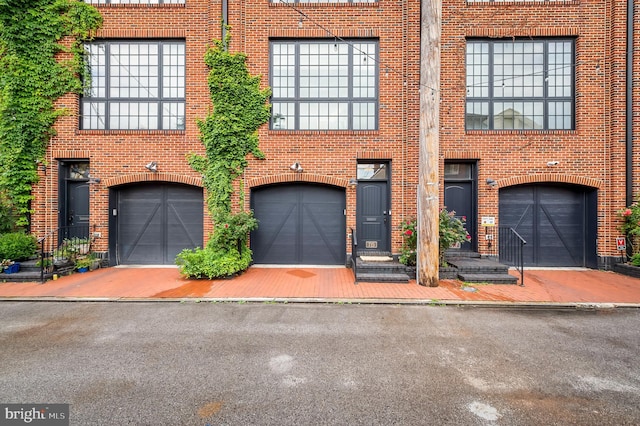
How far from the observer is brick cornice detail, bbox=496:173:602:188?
835 cm

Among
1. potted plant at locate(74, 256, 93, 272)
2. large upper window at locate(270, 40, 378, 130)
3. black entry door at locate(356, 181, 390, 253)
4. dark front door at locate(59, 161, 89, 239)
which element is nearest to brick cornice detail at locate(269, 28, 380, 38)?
large upper window at locate(270, 40, 378, 130)

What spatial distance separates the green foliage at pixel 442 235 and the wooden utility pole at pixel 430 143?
0.67 meters

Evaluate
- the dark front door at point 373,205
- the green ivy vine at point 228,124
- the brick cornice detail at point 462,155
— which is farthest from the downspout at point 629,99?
the green ivy vine at point 228,124

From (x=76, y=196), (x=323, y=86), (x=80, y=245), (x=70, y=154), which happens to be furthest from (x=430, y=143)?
(x=76, y=196)

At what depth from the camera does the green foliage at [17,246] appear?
716cm

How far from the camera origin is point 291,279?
7262 millimetres

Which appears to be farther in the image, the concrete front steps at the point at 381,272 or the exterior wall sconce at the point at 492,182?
the exterior wall sconce at the point at 492,182

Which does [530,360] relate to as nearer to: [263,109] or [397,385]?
[397,385]

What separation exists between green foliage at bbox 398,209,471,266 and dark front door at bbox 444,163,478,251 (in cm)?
140

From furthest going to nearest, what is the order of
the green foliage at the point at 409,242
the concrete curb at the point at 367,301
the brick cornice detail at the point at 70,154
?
the brick cornice detail at the point at 70,154 → the green foliage at the point at 409,242 → the concrete curb at the point at 367,301

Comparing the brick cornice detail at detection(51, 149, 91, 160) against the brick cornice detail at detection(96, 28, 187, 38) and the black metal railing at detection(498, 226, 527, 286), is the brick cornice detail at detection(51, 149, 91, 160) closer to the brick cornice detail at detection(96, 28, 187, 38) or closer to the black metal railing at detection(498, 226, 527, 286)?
the brick cornice detail at detection(96, 28, 187, 38)

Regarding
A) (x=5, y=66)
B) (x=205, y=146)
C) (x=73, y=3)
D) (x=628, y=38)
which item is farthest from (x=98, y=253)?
(x=628, y=38)

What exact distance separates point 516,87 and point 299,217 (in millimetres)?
7759

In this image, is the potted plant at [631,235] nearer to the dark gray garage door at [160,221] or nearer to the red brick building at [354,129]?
the red brick building at [354,129]
